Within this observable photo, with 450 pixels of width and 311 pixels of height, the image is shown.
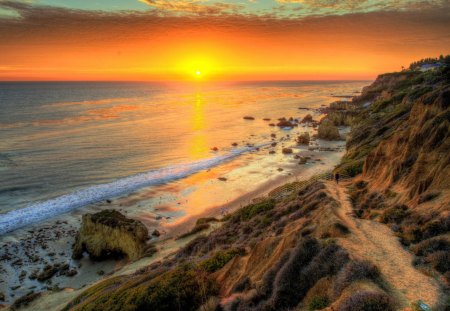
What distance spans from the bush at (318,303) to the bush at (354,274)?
0.38 metres

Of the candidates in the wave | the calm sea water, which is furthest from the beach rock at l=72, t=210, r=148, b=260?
the calm sea water

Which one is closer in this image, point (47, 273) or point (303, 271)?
point (303, 271)

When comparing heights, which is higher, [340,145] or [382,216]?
[382,216]

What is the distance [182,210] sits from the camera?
36406 millimetres

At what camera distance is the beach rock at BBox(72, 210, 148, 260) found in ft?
92.0

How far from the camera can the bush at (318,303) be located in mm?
9367

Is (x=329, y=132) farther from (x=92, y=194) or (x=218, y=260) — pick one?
(x=218, y=260)

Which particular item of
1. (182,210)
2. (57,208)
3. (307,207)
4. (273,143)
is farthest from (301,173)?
(57,208)

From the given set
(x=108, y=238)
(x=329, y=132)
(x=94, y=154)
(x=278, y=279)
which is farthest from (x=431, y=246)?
(x=329, y=132)

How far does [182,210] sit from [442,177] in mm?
26093

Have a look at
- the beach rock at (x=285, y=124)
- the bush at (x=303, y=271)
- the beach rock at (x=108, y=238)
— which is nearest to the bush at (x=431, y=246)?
the bush at (x=303, y=271)

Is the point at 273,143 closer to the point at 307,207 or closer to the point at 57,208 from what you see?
the point at 57,208

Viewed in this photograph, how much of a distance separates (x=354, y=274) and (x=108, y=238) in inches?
942

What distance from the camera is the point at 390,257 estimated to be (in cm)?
1189
